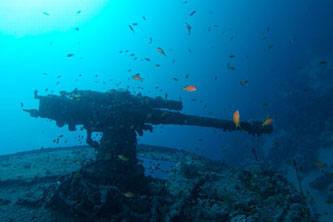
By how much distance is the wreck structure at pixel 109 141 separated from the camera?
4882 mm

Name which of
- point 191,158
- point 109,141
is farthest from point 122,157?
point 191,158

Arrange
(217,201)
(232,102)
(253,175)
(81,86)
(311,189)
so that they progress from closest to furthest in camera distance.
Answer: (217,201)
(253,175)
(311,189)
(232,102)
(81,86)

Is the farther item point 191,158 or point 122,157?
point 191,158

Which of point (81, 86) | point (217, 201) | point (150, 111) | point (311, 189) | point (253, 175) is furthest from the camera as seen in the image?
point (81, 86)

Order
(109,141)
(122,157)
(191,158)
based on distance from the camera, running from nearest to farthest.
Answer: (122,157), (109,141), (191,158)

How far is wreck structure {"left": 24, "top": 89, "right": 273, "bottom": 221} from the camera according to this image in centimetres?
488

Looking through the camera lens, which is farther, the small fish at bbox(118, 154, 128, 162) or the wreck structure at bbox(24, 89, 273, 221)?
the small fish at bbox(118, 154, 128, 162)

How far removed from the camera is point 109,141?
6.77 meters

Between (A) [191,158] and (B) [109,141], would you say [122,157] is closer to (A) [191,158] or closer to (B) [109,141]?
(B) [109,141]

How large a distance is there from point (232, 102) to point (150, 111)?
8752 centimetres

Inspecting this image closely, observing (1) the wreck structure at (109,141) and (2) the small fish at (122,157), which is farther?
(2) the small fish at (122,157)

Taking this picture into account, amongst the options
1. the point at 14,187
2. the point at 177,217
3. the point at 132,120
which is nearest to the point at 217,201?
the point at 177,217

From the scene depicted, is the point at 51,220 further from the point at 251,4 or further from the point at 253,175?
the point at 251,4

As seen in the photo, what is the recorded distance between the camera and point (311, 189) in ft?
67.4
